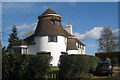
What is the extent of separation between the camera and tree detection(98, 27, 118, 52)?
200 ft

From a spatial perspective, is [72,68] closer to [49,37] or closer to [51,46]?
[51,46]

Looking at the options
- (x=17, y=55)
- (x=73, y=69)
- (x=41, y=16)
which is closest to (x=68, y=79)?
(x=73, y=69)

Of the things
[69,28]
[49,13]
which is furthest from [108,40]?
[49,13]

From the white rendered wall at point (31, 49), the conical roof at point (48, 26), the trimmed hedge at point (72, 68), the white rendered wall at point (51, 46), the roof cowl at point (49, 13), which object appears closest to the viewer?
the trimmed hedge at point (72, 68)

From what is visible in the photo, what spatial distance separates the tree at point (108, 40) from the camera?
6101 cm

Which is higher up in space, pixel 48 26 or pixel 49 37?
pixel 48 26

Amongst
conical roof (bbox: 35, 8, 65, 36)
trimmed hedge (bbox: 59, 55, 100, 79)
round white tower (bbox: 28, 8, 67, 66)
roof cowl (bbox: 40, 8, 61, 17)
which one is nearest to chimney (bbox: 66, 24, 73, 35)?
conical roof (bbox: 35, 8, 65, 36)

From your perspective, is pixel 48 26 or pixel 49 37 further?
pixel 48 26

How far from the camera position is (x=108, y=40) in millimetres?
61531

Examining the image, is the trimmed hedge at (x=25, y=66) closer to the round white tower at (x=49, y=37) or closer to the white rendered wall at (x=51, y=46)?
the white rendered wall at (x=51, y=46)

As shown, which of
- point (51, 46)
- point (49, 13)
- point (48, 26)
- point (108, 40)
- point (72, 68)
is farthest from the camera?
point (108, 40)

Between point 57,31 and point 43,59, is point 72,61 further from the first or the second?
point 57,31

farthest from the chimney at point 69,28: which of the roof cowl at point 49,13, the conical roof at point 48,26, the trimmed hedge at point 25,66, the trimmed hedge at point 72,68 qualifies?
the trimmed hedge at point 25,66

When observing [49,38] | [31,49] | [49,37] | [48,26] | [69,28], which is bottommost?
[31,49]
